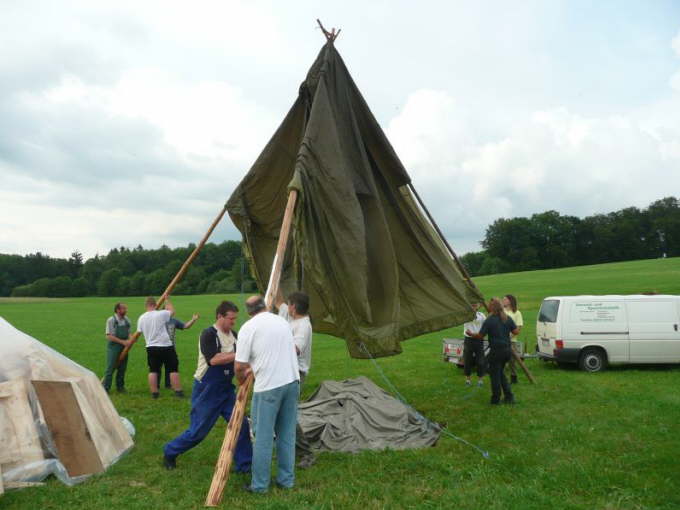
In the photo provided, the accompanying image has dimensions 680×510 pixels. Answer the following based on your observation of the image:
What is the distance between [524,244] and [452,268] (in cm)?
8901

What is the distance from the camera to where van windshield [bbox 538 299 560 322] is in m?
14.3

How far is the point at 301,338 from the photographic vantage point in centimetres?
724

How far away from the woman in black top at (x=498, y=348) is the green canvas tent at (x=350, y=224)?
3.94ft

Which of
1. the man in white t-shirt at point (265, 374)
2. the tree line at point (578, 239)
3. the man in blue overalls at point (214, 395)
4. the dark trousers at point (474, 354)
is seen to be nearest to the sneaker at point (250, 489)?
the man in white t-shirt at point (265, 374)

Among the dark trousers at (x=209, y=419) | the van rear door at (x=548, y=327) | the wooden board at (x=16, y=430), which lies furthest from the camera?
the van rear door at (x=548, y=327)

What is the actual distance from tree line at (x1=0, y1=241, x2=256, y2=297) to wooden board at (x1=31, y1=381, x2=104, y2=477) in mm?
63661

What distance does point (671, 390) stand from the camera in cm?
1112

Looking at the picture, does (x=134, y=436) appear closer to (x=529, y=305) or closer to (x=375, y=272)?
(x=375, y=272)

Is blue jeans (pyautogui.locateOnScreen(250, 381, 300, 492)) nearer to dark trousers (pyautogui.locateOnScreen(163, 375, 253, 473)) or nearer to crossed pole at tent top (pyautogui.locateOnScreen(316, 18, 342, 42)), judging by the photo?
dark trousers (pyautogui.locateOnScreen(163, 375, 253, 473))

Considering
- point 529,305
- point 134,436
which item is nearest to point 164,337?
point 134,436

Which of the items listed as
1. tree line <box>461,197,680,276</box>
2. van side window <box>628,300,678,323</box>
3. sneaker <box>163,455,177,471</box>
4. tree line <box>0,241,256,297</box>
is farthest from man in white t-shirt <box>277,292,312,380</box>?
tree line <box>461,197,680,276</box>

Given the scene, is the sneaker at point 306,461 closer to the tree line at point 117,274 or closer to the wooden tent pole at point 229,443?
the wooden tent pole at point 229,443

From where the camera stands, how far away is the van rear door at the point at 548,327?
560 inches

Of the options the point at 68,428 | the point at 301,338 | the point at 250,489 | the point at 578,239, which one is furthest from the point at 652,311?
the point at 578,239
